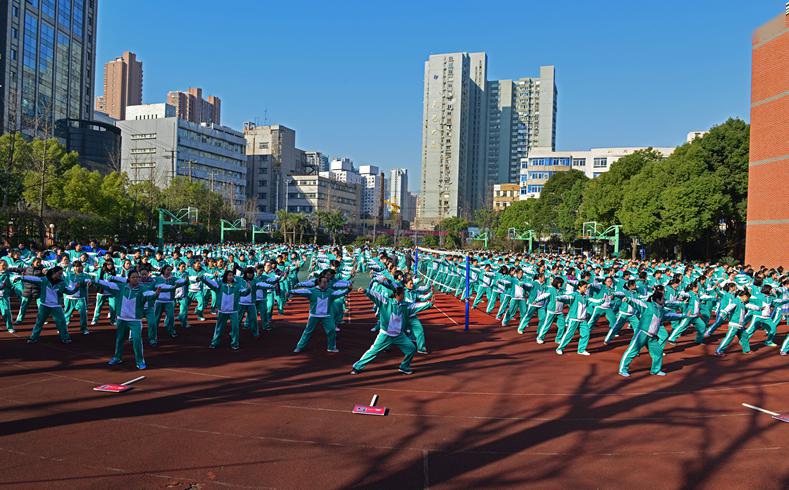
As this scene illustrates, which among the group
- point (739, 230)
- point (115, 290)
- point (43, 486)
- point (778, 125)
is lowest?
point (43, 486)

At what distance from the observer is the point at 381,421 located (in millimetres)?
7609

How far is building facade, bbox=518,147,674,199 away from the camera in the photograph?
89000 mm

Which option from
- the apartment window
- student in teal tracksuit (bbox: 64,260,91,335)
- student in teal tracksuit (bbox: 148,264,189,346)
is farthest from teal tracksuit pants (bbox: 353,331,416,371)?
the apartment window

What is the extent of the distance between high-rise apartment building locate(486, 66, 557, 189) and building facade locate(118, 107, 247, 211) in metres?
66.6

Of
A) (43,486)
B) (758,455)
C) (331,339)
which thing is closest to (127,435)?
(43,486)

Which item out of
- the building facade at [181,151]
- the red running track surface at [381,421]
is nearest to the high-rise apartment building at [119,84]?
the building facade at [181,151]

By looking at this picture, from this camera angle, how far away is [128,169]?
92625 mm

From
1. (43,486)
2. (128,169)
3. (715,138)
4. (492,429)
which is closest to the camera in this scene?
(43,486)

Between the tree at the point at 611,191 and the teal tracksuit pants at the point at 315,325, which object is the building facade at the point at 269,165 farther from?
the teal tracksuit pants at the point at 315,325

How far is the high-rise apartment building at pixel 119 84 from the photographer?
15512 cm

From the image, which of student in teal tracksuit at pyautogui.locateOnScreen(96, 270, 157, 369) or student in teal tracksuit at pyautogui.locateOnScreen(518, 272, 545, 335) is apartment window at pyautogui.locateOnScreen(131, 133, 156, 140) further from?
student in teal tracksuit at pyautogui.locateOnScreen(96, 270, 157, 369)

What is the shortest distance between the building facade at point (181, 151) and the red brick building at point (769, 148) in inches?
2584

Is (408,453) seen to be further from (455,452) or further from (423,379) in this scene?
(423,379)

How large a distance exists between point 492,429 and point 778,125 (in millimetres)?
28049
